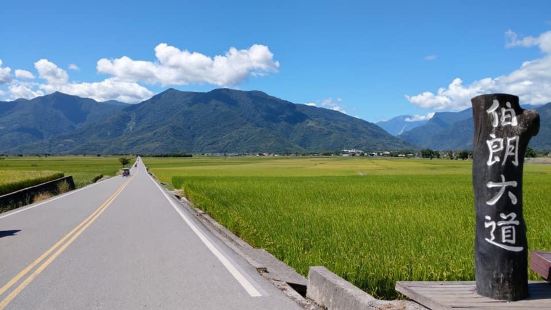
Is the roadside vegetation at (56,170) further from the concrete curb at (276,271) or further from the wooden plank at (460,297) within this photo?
the wooden plank at (460,297)

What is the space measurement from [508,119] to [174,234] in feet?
30.4

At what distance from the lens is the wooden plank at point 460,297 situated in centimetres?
466

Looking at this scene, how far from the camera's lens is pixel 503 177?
507cm

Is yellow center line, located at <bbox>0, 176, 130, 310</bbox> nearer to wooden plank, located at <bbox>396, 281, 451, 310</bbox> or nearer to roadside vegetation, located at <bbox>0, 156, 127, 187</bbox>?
wooden plank, located at <bbox>396, 281, 451, 310</bbox>

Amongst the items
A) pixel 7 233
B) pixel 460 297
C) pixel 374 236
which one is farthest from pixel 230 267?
pixel 7 233

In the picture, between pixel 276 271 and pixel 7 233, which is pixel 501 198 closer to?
pixel 276 271

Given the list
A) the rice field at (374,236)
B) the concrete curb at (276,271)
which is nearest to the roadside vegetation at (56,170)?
the rice field at (374,236)

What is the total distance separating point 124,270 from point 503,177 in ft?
19.2

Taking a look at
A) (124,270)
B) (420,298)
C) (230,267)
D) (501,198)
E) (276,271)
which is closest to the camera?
(420,298)

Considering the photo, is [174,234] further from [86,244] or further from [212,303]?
[212,303]

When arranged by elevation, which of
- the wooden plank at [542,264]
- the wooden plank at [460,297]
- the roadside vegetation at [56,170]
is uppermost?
the wooden plank at [542,264]

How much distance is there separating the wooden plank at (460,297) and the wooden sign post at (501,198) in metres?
0.15

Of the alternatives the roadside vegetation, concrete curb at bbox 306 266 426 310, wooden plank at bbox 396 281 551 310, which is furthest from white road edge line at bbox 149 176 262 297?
the roadside vegetation

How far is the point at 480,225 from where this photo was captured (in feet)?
16.9
